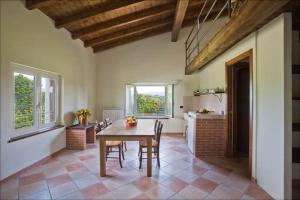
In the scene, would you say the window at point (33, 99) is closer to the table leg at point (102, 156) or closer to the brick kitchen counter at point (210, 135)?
the table leg at point (102, 156)

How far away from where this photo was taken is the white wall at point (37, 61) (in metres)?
2.68

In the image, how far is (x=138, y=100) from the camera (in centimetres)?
653

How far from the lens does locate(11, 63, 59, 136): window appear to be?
303 centimetres

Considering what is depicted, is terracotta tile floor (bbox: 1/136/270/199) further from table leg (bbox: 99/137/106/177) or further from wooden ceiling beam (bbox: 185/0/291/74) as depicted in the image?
wooden ceiling beam (bbox: 185/0/291/74)

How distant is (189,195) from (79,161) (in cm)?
240

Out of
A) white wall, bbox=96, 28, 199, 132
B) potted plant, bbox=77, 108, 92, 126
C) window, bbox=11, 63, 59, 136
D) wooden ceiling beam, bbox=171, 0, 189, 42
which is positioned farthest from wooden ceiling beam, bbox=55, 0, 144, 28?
white wall, bbox=96, 28, 199, 132

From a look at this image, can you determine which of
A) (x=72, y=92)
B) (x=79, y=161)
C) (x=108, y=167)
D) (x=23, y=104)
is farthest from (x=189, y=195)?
(x=72, y=92)

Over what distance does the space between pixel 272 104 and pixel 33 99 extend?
4.27 m

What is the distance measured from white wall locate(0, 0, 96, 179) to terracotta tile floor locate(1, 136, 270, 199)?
1.19ft

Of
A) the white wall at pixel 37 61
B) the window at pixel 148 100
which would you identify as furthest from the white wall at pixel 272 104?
the white wall at pixel 37 61

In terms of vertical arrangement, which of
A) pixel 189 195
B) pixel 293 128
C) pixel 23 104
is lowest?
pixel 189 195

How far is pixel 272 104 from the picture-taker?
7.48 feet

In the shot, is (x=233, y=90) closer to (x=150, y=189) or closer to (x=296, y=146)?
(x=296, y=146)

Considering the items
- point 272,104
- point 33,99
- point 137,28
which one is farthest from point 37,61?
point 272,104
